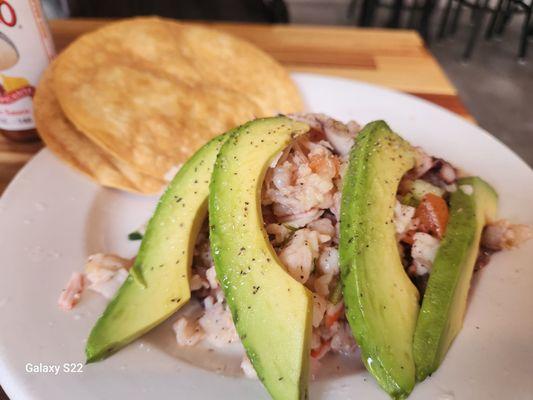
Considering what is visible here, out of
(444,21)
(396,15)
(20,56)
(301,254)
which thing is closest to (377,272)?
(301,254)

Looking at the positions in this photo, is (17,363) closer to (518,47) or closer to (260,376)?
(260,376)

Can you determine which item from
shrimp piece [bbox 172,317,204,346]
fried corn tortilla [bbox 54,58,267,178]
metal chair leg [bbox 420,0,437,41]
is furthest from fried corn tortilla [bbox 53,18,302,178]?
metal chair leg [bbox 420,0,437,41]

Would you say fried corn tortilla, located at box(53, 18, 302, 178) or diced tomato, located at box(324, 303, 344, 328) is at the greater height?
fried corn tortilla, located at box(53, 18, 302, 178)

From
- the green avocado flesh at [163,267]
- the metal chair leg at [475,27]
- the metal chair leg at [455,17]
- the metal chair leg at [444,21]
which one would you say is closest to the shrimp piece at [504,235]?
the green avocado flesh at [163,267]

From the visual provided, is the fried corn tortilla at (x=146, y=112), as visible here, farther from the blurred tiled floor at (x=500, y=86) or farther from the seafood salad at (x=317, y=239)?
the blurred tiled floor at (x=500, y=86)

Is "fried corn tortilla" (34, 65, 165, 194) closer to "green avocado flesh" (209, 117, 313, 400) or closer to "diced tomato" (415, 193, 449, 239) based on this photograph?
"green avocado flesh" (209, 117, 313, 400)

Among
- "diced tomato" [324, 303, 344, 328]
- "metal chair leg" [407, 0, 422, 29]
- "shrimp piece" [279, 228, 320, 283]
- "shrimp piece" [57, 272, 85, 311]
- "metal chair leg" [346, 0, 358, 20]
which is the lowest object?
"metal chair leg" [346, 0, 358, 20]
